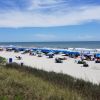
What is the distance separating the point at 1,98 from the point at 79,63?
2901 centimetres

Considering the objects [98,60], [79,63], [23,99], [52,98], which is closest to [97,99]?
[52,98]

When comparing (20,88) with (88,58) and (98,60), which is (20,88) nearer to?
(98,60)

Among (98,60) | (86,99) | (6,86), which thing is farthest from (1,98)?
(98,60)

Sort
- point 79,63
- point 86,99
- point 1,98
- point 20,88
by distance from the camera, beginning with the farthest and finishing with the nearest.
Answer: point 79,63, point 20,88, point 86,99, point 1,98

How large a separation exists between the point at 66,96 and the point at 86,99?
0.45 meters

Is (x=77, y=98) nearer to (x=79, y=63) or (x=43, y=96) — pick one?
(x=43, y=96)

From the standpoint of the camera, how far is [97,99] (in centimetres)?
591

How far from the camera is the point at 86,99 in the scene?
5.72m

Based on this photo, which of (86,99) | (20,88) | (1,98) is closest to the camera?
(1,98)

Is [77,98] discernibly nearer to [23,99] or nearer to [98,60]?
[23,99]

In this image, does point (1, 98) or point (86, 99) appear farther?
point (86, 99)

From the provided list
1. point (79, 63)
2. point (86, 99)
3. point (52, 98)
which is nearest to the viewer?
point (52, 98)

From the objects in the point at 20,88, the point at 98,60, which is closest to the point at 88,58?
the point at 98,60

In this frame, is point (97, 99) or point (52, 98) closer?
point (52, 98)
